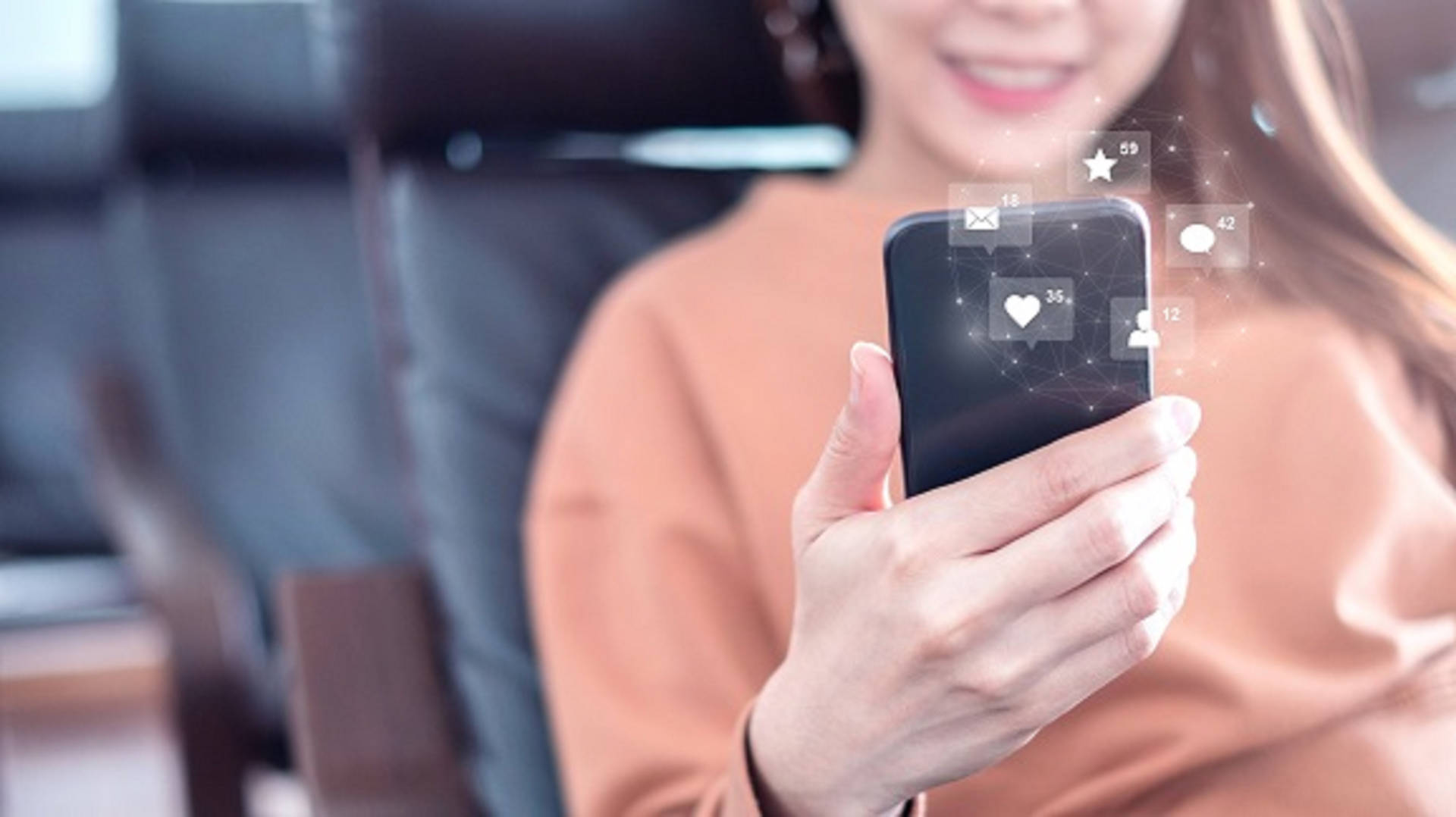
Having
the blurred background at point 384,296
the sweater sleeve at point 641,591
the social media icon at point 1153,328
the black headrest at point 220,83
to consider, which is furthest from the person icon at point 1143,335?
the black headrest at point 220,83

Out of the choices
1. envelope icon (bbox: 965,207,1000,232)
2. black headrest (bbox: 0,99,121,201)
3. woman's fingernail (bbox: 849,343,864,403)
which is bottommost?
woman's fingernail (bbox: 849,343,864,403)

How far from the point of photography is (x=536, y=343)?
0.85 m

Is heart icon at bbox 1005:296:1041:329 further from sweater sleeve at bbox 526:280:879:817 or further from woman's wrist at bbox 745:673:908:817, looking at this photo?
sweater sleeve at bbox 526:280:879:817

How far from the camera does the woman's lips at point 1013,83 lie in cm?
41

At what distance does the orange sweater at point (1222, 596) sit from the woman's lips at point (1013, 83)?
0.04m

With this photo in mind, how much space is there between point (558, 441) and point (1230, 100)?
1.26ft

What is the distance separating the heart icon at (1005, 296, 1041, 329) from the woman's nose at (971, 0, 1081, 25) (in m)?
0.08

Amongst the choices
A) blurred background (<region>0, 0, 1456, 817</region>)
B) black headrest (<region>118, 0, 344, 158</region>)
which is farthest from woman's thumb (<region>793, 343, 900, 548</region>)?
black headrest (<region>118, 0, 344, 158</region>)

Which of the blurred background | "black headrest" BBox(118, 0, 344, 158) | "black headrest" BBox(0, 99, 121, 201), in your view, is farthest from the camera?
"black headrest" BBox(0, 99, 121, 201)

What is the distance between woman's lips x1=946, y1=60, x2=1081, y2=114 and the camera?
0.41 metres

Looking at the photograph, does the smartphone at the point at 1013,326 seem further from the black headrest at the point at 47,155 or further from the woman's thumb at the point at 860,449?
the black headrest at the point at 47,155

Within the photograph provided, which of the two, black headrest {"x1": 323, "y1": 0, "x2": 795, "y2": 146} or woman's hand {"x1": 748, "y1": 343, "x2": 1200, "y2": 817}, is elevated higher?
black headrest {"x1": 323, "y1": 0, "x2": 795, "y2": 146}

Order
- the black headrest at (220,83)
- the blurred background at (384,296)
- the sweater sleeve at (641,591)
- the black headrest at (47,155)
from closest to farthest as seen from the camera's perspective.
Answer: the sweater sleeve at (641,591), the blurred background at (384,296), the black headrest at (220,83), the black headrest at (47,155)

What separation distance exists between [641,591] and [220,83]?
0.75 m
